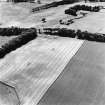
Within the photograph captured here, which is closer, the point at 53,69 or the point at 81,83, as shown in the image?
the point at 81,83

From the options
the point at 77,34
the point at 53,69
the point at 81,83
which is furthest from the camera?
the point at 77,34

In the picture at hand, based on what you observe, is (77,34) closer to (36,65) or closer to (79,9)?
(36,65)

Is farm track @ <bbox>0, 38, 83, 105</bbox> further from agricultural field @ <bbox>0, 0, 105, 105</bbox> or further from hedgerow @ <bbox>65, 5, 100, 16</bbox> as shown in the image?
hedgerow @ <bbox>65, 5, 100, 16</bbox>

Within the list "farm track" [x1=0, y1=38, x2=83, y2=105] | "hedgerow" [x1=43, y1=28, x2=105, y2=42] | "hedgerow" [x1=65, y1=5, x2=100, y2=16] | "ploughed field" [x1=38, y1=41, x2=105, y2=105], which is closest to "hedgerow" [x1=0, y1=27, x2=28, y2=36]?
"farm track" [x1=0, y1=38, x2=83, y2=105]

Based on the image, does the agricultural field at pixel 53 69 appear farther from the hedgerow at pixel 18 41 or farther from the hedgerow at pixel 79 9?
the hedgerow at pixel 79 9

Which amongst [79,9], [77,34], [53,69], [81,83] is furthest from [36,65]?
[79,9]

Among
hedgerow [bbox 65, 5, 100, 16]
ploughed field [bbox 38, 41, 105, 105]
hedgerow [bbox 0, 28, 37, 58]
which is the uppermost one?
hedgerow [bbox 65, 5, 100, 16]

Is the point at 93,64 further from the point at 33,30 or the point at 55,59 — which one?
the point at 33,30

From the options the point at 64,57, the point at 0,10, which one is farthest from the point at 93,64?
the point at 0,10

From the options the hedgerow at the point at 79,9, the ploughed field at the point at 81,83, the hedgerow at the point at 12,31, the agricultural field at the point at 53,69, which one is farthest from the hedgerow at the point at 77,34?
the hedgerow at the point at 79,9
